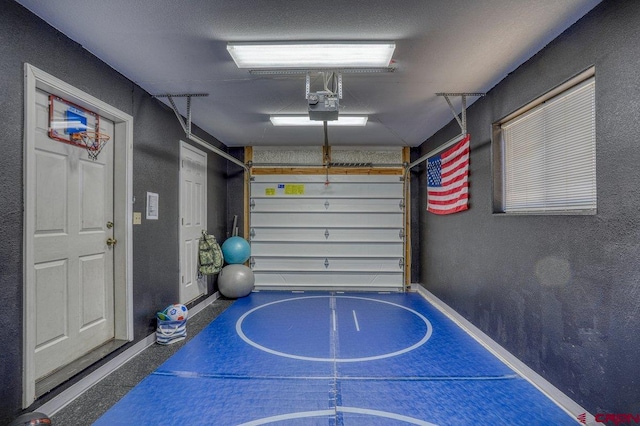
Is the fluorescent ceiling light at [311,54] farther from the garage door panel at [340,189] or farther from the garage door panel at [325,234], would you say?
the garage door panel at [325,234]

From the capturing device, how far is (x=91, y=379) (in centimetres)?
263

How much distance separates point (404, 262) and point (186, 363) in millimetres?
4252

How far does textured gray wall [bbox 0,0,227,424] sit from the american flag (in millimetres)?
3732

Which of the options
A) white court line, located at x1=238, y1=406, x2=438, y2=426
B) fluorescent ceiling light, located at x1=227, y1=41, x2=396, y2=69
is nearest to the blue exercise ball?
fluorescent ceiling light, located at x1=227, y1=41, x2=396, y2=69

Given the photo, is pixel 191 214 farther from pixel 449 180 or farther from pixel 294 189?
pixel 449 180

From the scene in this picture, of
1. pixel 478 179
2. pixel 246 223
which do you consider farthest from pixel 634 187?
pixel 246 223

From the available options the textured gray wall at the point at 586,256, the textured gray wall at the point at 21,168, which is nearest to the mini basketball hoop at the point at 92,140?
the textured gray wall at the point at 21,168

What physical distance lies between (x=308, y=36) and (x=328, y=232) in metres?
4.13

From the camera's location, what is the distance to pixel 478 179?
3719 millimetres

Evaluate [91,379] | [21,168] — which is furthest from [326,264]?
[21,168]

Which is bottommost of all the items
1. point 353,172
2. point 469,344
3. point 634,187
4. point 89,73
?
point 469,344

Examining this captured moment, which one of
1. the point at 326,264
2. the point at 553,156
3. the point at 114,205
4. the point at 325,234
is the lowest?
the point at 326,264

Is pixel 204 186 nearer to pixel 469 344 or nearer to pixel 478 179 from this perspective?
pixel 478 179

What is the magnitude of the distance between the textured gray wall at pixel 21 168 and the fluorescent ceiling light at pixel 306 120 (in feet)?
4.37
